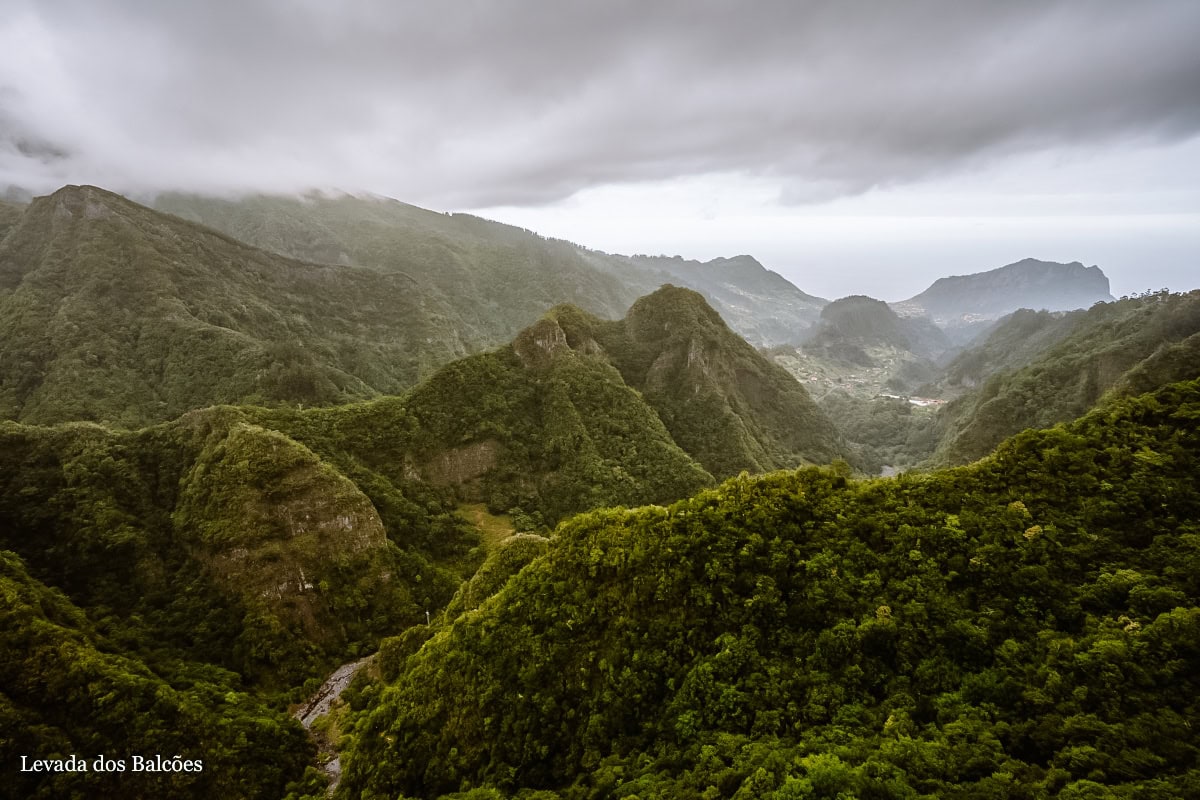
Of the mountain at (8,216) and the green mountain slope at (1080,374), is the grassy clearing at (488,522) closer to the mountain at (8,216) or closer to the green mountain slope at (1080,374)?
the green mountain slope at (1080,374)

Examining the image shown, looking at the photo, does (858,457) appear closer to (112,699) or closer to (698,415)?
(698,415)

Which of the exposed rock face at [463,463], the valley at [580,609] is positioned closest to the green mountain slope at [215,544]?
the valley at [580,609]

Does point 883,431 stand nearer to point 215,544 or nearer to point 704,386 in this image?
point 704,386

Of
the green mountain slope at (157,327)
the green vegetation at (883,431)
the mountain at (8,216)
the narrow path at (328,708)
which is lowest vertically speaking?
the narrow path at (328,708)

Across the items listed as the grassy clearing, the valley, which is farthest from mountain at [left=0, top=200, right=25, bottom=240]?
the grassy clearing

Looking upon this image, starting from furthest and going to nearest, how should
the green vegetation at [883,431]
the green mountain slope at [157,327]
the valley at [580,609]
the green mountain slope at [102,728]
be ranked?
the green vegetation at [883,431]
the green mountain slope at [157,327]
the green mountain slope at [102,728]
the valley at [580,609]

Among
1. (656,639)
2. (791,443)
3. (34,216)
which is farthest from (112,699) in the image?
(34,216)
